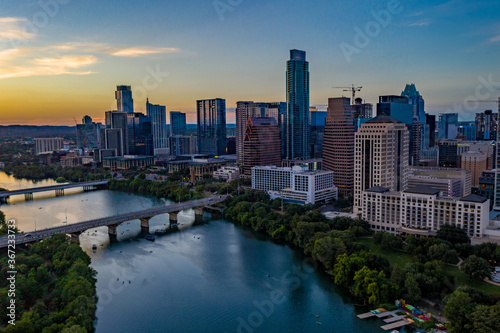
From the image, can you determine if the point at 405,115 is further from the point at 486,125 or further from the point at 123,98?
the point at 123,98

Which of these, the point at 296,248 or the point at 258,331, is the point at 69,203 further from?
the point at 258,331

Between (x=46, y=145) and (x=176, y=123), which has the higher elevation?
(x=176, y=123)

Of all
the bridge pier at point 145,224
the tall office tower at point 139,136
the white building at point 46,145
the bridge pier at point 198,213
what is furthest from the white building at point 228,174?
the white building at point 46,145

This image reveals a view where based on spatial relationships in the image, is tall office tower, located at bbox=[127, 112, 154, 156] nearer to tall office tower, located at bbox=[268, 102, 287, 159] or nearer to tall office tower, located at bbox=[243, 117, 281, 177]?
tall office tower, located at bbox=[268, 102, 287, 159]

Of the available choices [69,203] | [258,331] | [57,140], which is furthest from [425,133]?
[57,140]

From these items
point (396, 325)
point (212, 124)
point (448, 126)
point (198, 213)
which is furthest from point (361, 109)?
point (396, 325)

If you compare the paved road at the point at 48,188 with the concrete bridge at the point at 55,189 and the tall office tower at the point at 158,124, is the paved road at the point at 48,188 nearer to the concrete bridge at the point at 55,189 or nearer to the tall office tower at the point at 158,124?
the concrete bridge at the point at 55,189
